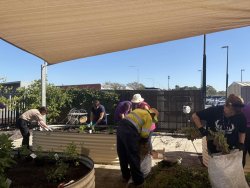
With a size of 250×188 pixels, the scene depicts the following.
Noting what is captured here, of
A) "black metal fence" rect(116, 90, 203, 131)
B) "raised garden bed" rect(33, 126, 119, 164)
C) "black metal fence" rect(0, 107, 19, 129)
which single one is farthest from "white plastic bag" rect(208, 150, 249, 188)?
"black metal fence" rect(0, 107, 19, 129)

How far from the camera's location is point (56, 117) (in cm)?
1481

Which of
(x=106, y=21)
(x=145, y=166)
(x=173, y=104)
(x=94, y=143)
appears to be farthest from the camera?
(x=173, y=104)

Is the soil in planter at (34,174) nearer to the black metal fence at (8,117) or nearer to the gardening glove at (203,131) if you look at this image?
the gardening glove at (203,131)

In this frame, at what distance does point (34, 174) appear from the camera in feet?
13.4

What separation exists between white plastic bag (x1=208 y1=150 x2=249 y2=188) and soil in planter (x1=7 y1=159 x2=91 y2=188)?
1.60 m

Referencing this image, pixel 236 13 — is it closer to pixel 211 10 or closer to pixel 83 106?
pixel 211 10

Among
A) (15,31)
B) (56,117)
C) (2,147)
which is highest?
(15,31)

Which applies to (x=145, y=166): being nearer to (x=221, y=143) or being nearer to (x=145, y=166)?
(x=145, y=166)

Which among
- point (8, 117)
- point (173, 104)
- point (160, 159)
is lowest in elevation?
point (160, 159)

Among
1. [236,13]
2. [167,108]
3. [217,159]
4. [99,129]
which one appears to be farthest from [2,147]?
[167,108]

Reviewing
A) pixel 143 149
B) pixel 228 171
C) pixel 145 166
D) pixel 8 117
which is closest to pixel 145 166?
pixel 145 166

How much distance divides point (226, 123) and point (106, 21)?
212cm

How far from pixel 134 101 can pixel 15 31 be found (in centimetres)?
314

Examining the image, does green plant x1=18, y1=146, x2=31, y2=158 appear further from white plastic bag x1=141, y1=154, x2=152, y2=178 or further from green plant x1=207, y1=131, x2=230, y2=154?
green plant x1=207, y1=131, x2=230, y2=154
